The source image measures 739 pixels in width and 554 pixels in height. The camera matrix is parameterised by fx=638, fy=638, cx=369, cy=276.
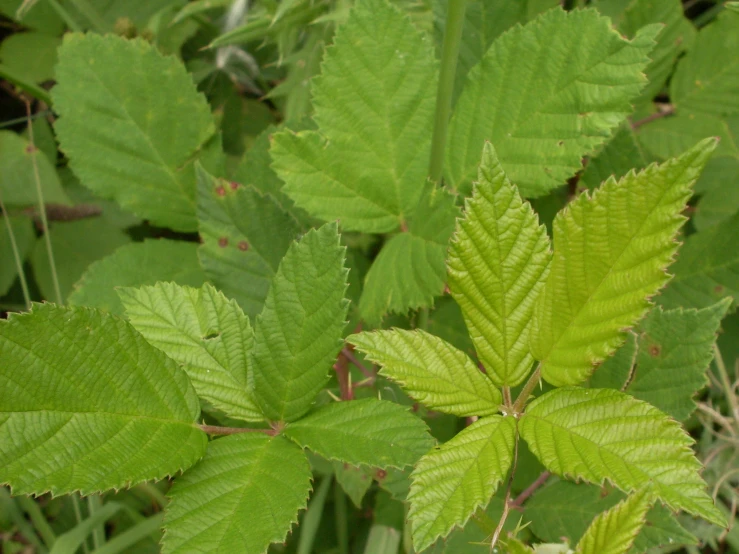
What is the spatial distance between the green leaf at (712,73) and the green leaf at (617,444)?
3.63ft

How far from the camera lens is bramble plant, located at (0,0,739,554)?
2.62 ft

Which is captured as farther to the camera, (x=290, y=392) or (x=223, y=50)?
(x=223, y=50)

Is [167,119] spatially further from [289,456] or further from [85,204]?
[289,456]

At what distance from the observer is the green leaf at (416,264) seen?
1113 mm

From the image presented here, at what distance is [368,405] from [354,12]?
2.35 feet

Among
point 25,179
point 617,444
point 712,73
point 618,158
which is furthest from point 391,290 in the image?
point 25,179

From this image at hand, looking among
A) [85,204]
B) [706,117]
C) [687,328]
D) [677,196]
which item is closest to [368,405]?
[677,196]

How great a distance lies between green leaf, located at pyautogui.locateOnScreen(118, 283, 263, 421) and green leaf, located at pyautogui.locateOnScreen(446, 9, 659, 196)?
21.3 inches

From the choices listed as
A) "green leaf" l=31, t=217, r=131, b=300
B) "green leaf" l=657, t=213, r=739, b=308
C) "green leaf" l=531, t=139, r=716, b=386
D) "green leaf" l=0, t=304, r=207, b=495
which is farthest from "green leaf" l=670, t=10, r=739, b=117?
"green leaf" l=31, t=217, r=131, b=300

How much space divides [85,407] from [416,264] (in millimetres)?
591

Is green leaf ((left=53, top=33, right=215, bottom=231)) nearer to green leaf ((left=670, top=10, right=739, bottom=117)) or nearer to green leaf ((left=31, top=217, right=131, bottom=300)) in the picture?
green leaf ((left=31, top=217, right=131, bottom=300))

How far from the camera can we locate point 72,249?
1832 mm

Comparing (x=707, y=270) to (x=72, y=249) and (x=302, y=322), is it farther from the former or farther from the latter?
(x=72, y=249)

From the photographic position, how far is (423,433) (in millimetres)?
888
